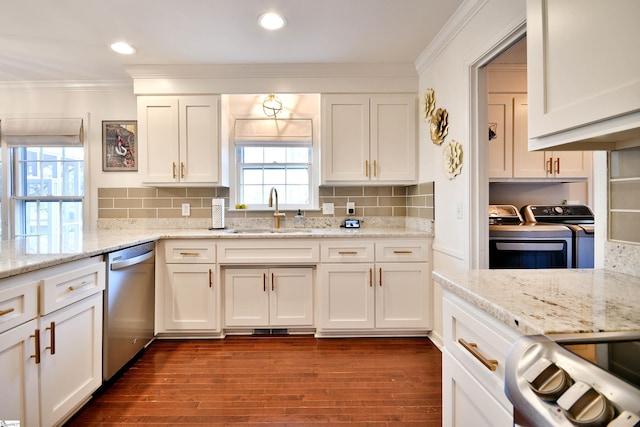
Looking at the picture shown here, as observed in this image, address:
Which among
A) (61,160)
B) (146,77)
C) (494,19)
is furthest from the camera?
(61,160)

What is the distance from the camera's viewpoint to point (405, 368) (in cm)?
208

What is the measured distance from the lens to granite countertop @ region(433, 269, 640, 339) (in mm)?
643

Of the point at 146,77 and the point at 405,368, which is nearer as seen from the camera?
the point at 405,368

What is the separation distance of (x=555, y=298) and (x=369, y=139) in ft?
7.19

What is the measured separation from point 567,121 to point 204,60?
8.91 feet

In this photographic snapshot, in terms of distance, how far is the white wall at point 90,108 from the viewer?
3.02 m

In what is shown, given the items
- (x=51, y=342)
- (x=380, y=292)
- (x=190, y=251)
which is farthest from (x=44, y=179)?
(x=380, y=292)

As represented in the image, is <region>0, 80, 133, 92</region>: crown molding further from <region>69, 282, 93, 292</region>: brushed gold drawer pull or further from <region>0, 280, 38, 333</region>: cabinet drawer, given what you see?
<region>0, 280, 38, 333</region>: cabinet drawer

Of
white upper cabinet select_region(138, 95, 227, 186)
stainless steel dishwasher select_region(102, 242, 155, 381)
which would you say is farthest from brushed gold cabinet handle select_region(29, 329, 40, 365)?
white upper cabinet select_region(138, 95, 227, 186)

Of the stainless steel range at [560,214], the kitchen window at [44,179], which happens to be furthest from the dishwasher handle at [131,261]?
the stainless steel range at [560,214]

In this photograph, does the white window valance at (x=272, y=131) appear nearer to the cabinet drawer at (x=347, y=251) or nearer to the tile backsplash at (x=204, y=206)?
the tile backsplash at (x=204, y=206)

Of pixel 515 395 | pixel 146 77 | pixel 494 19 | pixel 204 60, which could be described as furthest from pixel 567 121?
pixel 146 77

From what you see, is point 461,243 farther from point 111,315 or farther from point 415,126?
point 111,315

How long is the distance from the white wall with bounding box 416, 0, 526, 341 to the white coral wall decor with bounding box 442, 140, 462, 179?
0.15 ft
